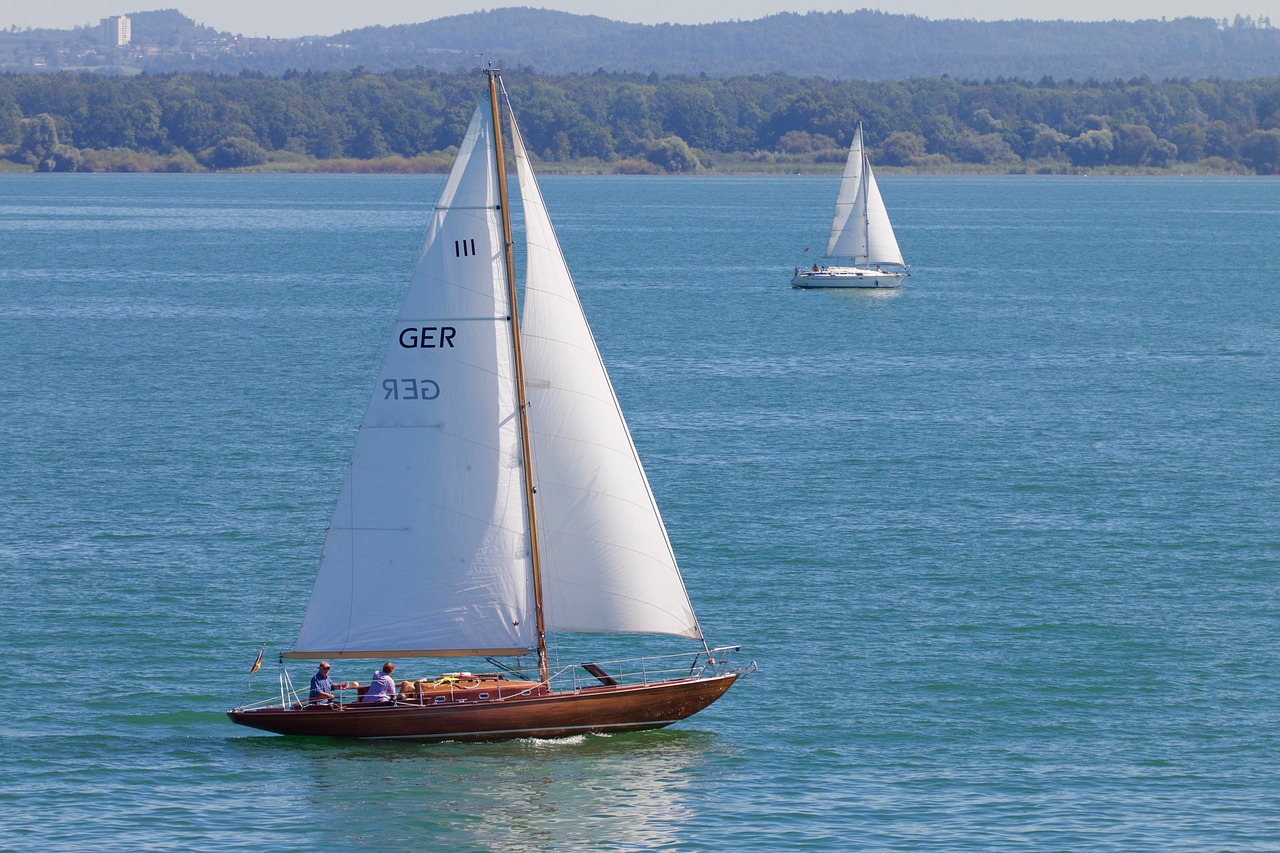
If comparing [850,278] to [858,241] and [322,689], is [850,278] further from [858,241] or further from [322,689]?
[322,689]

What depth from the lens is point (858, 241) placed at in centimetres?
13312

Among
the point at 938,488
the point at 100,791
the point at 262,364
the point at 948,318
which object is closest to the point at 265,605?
the point at 100,791

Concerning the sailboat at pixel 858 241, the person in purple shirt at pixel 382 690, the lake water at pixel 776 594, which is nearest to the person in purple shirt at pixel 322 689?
the person in purple shirt at pixel 382 690

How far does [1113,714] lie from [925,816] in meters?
8.76

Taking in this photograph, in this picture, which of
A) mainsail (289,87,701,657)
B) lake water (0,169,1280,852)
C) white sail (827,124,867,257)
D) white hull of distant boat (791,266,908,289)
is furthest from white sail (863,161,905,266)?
mainsail (289,87,701,657)

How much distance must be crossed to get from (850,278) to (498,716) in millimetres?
99712

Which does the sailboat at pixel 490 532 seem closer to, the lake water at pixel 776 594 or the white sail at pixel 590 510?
the white sail at pixel 590 510

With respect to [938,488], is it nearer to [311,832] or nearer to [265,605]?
[265,605]

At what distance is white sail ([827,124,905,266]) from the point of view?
12850 cm

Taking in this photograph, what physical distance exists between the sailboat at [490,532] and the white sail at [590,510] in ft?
0.09

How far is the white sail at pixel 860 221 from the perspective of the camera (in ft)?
422

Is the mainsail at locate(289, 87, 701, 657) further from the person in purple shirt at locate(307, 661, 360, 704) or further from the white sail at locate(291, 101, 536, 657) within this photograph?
the person in purple shirt at locate(307, 661, 360, 704)

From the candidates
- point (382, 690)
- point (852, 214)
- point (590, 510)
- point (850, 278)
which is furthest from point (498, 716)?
point (850, 278)

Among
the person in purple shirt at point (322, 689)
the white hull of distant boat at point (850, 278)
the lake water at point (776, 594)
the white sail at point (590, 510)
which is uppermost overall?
the white sail at point (590, 510)
